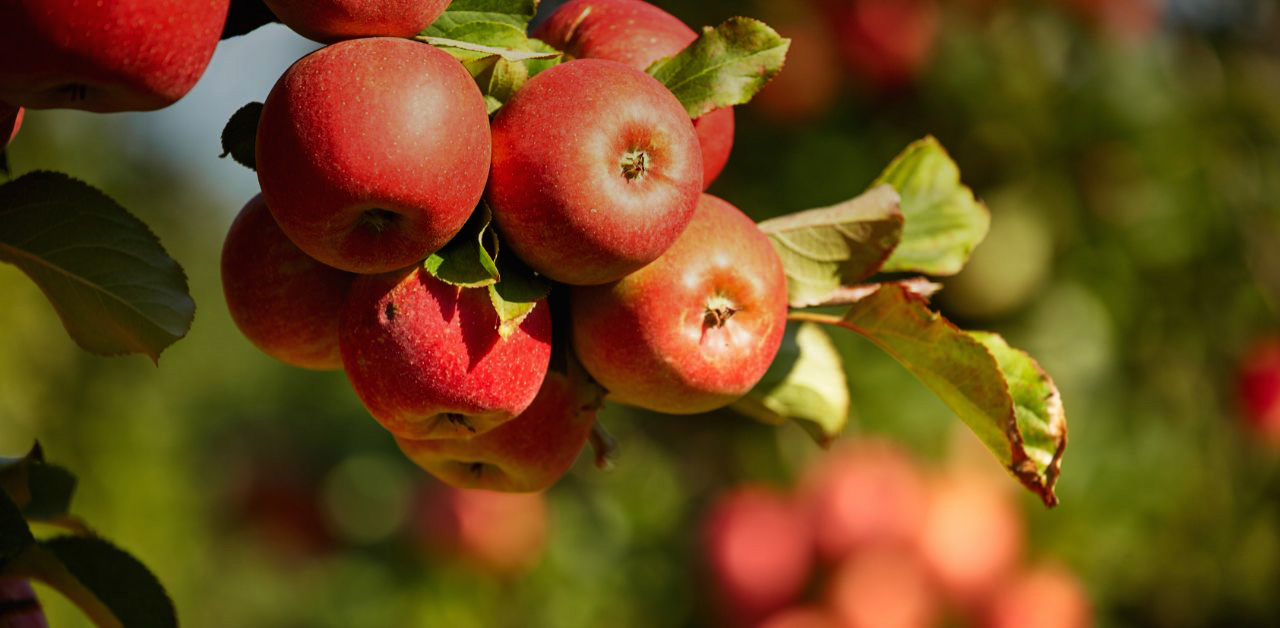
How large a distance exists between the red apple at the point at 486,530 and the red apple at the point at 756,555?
43cm

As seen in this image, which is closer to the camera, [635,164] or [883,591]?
[635,164]

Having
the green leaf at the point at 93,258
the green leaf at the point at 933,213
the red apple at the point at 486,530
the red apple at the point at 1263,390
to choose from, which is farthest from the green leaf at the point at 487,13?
the red apple at the point at 1263,390

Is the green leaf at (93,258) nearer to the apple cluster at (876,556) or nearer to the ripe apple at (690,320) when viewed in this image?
the ripe apple at (690,320)

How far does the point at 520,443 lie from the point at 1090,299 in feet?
5.77

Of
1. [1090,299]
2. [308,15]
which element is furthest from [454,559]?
[308,15]

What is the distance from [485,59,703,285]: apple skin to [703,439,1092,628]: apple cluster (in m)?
1.48

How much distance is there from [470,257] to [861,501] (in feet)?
5.06

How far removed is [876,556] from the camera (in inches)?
76.2

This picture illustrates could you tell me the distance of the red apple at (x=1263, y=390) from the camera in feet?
6.85

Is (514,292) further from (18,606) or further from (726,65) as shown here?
(18,606)

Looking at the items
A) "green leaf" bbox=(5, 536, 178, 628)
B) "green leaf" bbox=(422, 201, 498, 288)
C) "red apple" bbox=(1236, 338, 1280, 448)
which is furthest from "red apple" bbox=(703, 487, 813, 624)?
"green leaf" bbox=(422, 201, 498, 288)

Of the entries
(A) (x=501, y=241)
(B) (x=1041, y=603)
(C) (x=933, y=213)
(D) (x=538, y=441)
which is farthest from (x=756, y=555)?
(A) (x=501, y=241)

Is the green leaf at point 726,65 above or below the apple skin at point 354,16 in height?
below

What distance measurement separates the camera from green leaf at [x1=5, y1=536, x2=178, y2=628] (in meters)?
0.63
